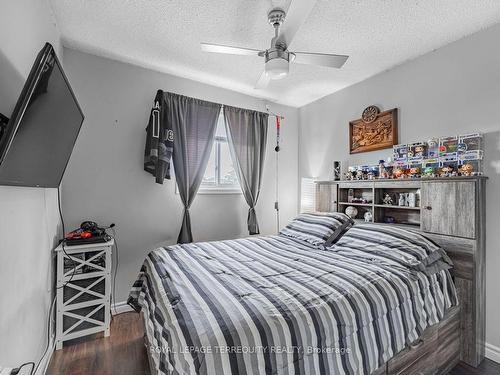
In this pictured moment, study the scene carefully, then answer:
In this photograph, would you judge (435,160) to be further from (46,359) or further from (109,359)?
(46,359)

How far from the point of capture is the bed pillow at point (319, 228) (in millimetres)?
2496

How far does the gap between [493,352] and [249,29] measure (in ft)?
10.6

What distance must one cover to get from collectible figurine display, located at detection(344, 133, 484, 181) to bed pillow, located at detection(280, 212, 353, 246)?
626 millimetres

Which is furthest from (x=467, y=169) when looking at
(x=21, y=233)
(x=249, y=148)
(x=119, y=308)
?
(x=119, y=308)

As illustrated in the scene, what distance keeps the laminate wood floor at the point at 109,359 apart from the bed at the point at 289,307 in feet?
1.16

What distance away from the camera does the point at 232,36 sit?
7.05 ft

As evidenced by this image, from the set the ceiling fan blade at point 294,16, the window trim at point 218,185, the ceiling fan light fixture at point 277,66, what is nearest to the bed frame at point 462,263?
the ceiling fan light fixture at point 277,66

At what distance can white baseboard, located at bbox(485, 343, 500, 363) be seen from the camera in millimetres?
1887

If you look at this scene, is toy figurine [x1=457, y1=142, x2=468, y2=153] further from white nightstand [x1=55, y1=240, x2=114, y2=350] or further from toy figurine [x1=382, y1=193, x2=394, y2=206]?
white nightstand [x1=55, y1=240, x2=114, y2=350]

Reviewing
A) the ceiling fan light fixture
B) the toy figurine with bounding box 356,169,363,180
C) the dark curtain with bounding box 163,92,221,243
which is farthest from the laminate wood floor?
the ceiling fan light fixture

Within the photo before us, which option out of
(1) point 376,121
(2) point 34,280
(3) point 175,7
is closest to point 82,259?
(2) point 34,280

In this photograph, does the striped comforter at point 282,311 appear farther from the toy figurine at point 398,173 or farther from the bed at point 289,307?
the toy figurine at point 398,173

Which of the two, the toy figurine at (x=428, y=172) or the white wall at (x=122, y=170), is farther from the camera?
the white wall at (x=122, y=170)

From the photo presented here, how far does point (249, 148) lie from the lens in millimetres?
3373
